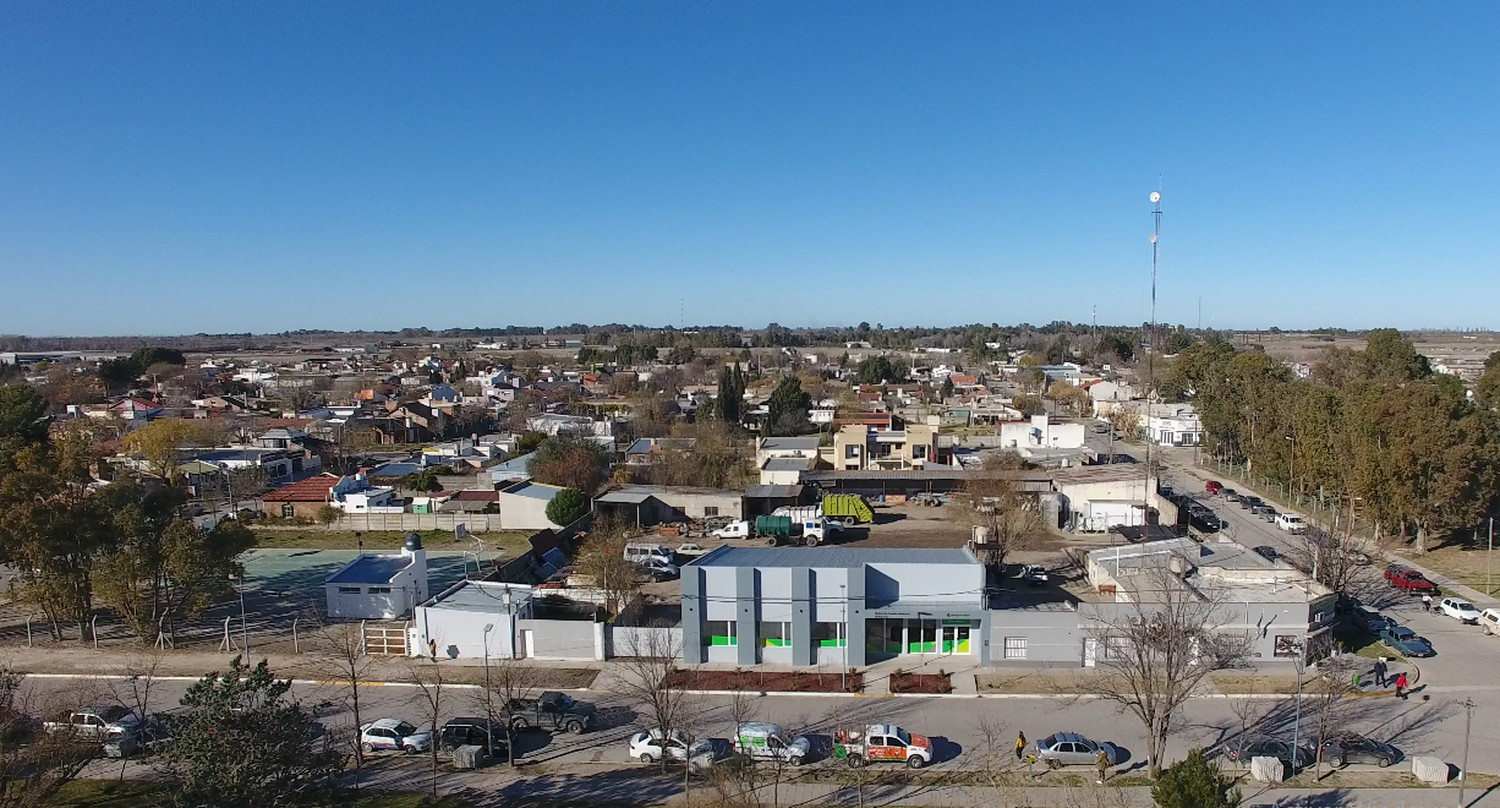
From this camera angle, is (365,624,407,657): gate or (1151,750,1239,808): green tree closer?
(1151,750,1239,808): green tree

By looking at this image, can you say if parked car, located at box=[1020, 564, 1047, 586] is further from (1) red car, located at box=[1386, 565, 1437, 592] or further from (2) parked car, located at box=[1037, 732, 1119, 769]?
(2) parked car, located at box=[1037, 732, 1119, 769]

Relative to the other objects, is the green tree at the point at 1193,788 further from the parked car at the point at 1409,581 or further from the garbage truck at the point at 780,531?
the garbage truck at the point at 780,531

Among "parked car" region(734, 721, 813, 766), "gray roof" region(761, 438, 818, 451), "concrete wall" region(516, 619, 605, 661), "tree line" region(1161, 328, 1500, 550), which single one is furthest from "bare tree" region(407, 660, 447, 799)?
"tree line" region(1161, 328, 1500, 550)

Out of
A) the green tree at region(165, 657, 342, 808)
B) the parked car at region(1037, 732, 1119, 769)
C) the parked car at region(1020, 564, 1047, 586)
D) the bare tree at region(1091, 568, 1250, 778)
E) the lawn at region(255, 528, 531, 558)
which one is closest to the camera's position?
the green tree at region(165, 657, 342, 808)

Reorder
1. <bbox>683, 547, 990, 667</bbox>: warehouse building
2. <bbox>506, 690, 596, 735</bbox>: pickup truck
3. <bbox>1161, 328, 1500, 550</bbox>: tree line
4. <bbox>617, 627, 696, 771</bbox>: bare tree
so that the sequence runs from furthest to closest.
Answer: <bbox>1161, 328, 1500, 550</bbox>: tree line < <bbox>683, 547, 990, 667</bbox>: warehouse building < <bbox>506, 690, 596, 735</bbox>: pickup truck < <bbox>617, 627, 696, 771</bbox>: bare tree

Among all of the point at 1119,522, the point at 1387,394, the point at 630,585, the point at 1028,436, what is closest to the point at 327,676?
the point at 630,585

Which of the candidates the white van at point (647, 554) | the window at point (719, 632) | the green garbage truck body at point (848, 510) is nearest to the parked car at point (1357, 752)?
the window at point (719, 632)

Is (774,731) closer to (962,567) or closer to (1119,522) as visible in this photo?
(962,567)

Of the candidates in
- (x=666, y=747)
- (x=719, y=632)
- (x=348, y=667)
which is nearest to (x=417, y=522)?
(x=348, y=667)
